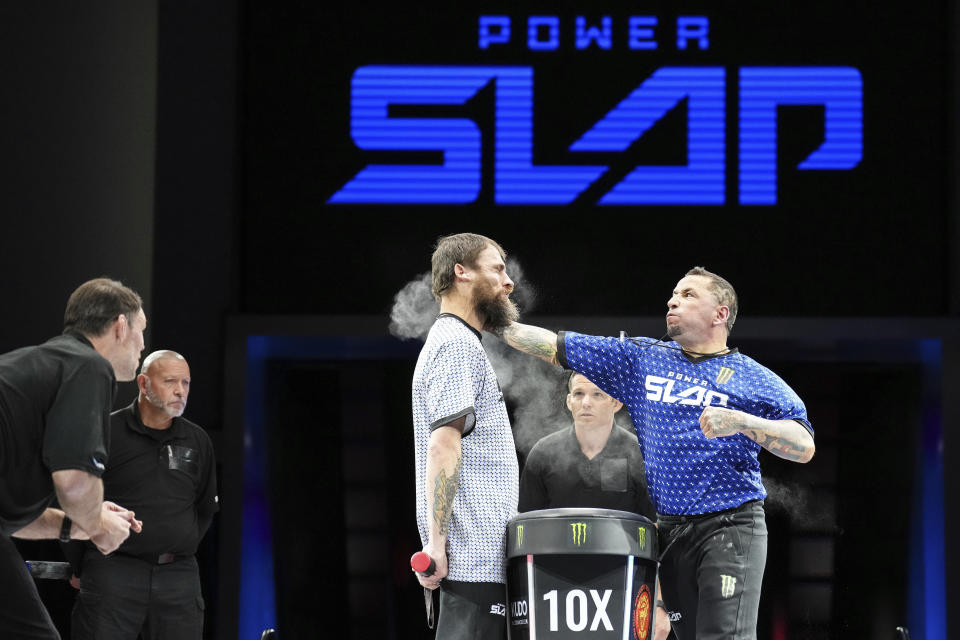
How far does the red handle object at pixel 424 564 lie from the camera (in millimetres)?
2797

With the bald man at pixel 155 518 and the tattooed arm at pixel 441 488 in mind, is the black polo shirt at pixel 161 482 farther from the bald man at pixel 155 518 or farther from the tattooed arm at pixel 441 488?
the tattooed arm at pixel 441 488

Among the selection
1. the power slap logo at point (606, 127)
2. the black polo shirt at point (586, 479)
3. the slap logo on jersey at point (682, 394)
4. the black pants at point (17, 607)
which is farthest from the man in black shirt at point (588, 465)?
the black pants at point (17, 607)

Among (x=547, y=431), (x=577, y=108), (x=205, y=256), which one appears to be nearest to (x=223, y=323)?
(x=205, y=256)

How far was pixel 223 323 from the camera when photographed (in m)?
6.06

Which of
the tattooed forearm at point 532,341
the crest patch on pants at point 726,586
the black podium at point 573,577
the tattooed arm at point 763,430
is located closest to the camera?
the black podium at point 573,577

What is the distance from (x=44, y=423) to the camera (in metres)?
2.94

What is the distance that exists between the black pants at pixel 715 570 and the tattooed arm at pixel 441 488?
3.10ft

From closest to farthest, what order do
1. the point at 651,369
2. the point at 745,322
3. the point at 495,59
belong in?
the point at 651,369, the point at 745,322, the point at 495,59

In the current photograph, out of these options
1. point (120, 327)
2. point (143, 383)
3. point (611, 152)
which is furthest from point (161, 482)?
point (611, 152)

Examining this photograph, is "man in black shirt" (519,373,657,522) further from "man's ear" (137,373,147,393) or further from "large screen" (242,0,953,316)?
"man's ear" (137,373,147,393)

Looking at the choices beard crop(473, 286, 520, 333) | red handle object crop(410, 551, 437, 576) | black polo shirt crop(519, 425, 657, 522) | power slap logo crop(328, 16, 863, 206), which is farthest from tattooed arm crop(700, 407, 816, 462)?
power slap logo crop(328, 16, 863, 206)

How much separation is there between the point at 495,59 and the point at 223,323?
2.05 metres

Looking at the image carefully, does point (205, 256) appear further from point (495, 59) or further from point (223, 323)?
point (495, 59)

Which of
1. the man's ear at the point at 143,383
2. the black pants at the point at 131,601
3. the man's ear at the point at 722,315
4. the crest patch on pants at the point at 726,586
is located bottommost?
the black pants at the point at 131,601
